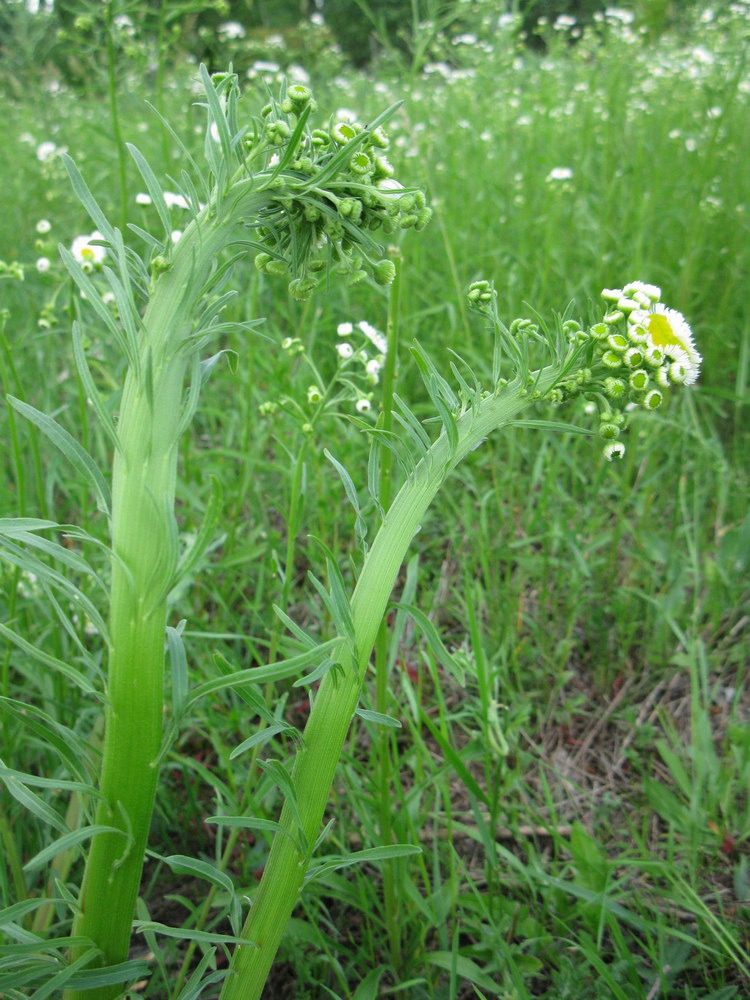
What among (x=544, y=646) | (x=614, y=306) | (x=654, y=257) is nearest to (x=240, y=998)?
(x=614, y=306)

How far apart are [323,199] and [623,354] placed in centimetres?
44

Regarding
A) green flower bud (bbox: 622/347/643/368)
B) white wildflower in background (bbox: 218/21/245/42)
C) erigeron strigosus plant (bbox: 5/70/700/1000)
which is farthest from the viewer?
white wildflower in background (bbox: 218/21/245/42)

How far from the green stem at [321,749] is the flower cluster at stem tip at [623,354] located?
205 millimetres

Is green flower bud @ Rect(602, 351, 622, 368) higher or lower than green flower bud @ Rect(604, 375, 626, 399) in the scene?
higher

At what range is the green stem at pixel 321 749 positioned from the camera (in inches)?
37.1

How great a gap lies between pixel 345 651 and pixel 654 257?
3.00 meters

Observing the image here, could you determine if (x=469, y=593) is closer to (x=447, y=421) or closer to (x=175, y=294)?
(x=447, y=421)

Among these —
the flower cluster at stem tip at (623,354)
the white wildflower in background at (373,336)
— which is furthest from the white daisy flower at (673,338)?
the white wildflower in background at (373,336)

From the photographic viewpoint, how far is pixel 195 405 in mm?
915

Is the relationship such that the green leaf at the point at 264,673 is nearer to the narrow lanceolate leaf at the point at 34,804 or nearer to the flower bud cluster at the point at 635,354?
the narrow lanceolate leaf at the point at 34,804

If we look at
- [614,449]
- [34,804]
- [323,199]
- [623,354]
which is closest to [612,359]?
[623,354]

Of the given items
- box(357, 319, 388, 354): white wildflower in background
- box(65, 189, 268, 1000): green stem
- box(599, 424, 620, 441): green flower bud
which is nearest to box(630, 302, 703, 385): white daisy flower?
box(599, 424, 620, 441): green flower bud

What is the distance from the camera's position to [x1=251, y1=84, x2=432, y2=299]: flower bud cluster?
86cm

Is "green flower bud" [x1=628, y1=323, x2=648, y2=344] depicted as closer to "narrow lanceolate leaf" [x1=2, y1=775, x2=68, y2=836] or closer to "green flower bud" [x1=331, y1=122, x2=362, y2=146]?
"green flower bud" [x1=331, y1=122, x2=362, y2=146]
